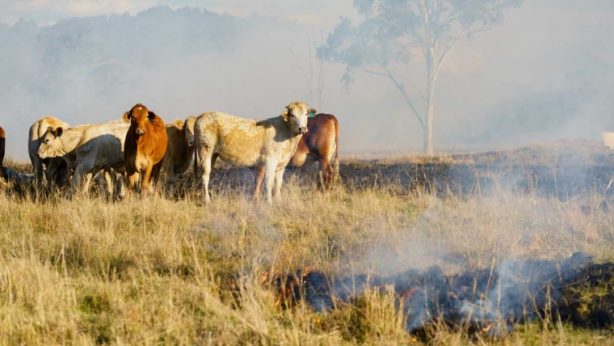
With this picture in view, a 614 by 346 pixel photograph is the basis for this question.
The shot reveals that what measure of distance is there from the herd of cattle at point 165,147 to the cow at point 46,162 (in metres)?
0.02

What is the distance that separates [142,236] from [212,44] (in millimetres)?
99094

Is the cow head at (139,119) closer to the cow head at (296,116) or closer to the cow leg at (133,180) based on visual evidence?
the cow leg at (133,180)

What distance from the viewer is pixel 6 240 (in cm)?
894

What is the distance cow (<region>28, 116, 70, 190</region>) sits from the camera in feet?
45.8

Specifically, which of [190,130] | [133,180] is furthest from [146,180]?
[190,130]

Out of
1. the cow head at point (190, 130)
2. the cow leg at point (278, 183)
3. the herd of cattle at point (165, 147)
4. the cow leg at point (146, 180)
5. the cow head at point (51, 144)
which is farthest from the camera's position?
the cow head at point (51, 144)

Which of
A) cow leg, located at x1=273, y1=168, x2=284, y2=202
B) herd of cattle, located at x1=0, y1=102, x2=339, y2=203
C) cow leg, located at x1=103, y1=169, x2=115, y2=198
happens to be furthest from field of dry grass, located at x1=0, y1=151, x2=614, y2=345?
cow leg, located at x1=103, y1=169, x2=115, y2=198

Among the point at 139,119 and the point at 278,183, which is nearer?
the point at 139,119

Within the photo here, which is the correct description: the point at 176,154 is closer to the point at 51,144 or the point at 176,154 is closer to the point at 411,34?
the point at 51,144

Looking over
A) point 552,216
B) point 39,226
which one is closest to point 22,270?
point 39,226

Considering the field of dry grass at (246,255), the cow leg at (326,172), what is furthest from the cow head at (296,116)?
the cow leg at (326,172)

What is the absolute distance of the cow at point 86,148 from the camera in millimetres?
12891

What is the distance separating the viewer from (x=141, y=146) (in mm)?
12094

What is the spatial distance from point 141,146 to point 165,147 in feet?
3.40
